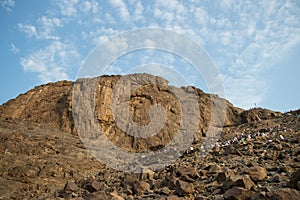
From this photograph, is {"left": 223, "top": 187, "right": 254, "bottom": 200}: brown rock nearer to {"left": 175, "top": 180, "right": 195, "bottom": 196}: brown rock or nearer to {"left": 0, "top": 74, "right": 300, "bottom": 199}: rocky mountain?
{"left": 0, "top": 74, "right": 300, "bottom": 199}: rocky mountain

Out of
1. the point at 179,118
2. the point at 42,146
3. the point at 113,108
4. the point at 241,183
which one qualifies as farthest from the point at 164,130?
the point at 241,183

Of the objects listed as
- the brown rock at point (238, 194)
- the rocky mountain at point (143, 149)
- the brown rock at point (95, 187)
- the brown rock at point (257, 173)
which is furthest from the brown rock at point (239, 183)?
the brown rock at point (95, 187)

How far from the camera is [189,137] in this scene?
36.8m

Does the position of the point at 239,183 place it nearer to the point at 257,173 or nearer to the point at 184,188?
the point at 257,173

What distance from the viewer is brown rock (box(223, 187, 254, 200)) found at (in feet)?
17.2

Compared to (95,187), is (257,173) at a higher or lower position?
higher

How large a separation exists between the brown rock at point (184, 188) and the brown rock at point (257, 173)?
1.34 meters

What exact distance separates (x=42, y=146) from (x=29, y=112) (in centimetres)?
2039

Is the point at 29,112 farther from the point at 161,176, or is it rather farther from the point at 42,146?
the point at 161,176

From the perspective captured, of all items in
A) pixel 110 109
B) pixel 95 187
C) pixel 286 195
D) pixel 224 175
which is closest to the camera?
pixel 286 195

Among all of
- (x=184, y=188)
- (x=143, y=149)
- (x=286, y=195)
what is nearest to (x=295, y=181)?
(x=286, y=195)

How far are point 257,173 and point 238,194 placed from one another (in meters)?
1.20

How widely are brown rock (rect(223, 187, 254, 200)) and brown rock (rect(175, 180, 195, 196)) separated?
1.15m

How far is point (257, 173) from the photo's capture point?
623 centimetres
